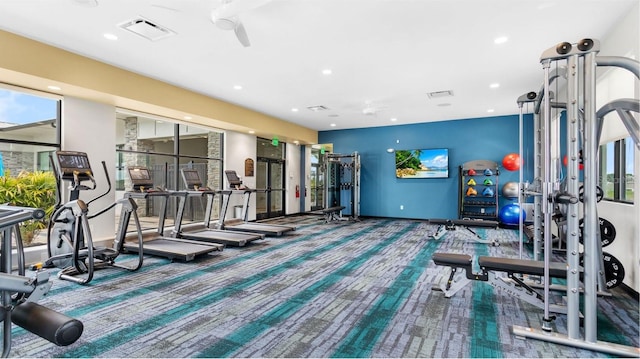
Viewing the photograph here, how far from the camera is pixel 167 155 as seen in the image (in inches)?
285

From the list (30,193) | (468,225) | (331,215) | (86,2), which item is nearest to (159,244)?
(30,193)

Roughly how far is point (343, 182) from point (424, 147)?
116 inches

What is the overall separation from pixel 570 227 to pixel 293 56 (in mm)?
3991

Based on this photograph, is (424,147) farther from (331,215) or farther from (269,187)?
(269,187)

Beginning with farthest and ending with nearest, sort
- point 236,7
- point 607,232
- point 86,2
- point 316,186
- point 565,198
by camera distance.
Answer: point 316,186
point 607,232
point 86,2
point 236,7
point 565,198

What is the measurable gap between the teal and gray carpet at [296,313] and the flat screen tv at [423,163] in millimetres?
5301

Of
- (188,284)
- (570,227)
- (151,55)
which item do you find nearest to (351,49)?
(151,55)

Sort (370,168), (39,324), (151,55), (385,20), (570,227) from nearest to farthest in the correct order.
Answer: (39,324)
(570,227)
(385,20)
(151,55)
(370,168)

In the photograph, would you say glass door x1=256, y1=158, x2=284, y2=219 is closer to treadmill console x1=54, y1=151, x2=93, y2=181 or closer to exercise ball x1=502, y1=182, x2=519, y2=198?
treadmill console x1=54, y1=151, x2=93, y2=181

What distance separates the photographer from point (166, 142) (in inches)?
292

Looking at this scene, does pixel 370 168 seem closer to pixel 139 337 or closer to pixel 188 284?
pixel 188 284

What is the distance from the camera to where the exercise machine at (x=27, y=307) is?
5.45 feet

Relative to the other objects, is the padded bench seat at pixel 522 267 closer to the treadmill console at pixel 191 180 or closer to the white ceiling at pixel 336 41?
the white ceiling at pixel 336 41

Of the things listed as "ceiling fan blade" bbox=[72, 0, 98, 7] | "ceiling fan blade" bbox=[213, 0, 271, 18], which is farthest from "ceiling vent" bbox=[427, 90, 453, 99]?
"ceiling fan blade" bbox=[72, 0, 98, 7]
